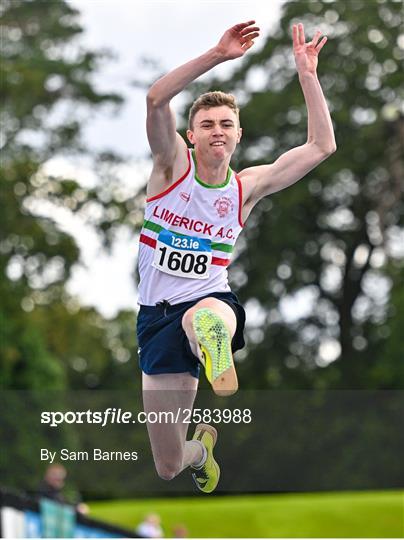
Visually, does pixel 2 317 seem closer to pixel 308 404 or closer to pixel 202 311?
pixel 308 404

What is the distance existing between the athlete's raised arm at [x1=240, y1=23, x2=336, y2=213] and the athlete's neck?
0.21 m

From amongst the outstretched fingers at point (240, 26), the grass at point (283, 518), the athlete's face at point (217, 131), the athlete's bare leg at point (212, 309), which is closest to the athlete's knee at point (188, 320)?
the athlete's bare leg at point (212, 309)

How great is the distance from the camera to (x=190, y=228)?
6.94 meters

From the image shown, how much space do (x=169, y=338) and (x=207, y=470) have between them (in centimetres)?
96

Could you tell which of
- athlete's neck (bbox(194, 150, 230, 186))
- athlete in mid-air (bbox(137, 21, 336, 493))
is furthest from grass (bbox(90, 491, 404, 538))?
athlete's neck (bbox(194, 150, 230, 186))

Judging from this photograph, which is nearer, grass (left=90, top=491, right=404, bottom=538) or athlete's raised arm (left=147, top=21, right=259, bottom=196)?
athlete's raised arm (left=147, top=21, right=259, bottom=196)

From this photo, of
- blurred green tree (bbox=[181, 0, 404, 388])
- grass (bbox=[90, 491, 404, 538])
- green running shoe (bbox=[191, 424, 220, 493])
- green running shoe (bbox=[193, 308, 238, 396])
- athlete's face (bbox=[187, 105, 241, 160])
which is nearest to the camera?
green running shoe (bbox=[193, 308, 238, 396])

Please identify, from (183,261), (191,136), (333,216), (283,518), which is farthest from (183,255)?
(333,216)

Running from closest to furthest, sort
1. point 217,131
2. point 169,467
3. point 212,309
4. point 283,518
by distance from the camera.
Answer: point 212,309 → point 217,131 → point 169,467 → point 283,518

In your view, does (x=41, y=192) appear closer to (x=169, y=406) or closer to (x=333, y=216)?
(x=333, y=216)

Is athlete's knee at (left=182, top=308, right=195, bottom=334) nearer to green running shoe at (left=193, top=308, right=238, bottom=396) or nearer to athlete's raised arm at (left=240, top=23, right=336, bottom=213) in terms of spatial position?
green running shoe at (left=193, top=308, right=238, bottom=396)

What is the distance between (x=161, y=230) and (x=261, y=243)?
25232mm

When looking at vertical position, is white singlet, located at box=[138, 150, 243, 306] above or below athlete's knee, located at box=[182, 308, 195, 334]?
above

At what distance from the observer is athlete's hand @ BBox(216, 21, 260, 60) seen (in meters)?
6.31
